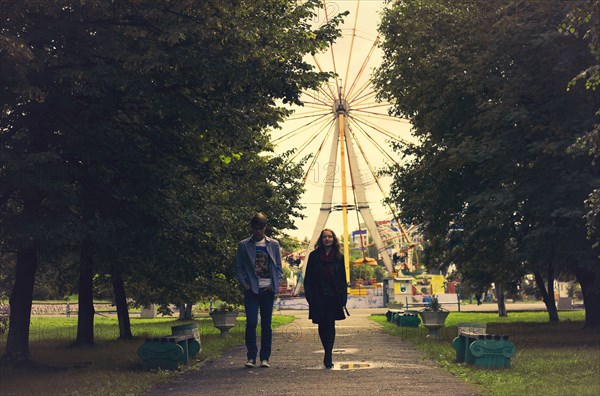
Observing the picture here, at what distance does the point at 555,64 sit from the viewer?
64.0 feet

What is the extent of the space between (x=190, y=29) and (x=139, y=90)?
1.20 metres

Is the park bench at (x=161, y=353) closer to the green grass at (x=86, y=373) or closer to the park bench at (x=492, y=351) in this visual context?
the green grass at (x=86, y=373)

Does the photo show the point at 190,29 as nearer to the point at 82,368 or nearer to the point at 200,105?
the point at 200,105

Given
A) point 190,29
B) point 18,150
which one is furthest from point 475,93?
point 18,150

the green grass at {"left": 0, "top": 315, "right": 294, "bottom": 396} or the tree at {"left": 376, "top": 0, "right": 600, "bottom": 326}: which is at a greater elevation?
the tree at {"left": 376, "top": 0, "right": 600, "bottom": 326}

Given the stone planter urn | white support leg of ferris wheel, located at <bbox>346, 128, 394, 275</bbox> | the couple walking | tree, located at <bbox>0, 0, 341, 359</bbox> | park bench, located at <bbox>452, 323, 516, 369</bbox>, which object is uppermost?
white support leg of ferris wheel, located at <bbox>346, 128, 394, 275</bbox>

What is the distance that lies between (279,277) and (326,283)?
663 millimetres

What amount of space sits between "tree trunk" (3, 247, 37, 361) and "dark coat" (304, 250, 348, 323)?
16.7ft

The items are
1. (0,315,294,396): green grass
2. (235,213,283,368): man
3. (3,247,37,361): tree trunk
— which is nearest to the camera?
(0,315,294,396): green grass

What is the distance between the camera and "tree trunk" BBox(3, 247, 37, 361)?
14.2 m

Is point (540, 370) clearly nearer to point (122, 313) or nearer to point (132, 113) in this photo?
point (132, 113)

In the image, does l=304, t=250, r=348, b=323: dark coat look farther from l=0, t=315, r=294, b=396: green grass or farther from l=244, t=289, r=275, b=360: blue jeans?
l=0, t=315, r=294, b=396: green grass

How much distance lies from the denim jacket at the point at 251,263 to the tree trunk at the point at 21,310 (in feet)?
14.1

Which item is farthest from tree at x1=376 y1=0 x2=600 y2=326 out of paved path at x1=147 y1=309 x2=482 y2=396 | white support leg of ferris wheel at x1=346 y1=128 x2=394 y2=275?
white support leg of ferris wheel at x1=346 y1=128 x2=394 y2=275
